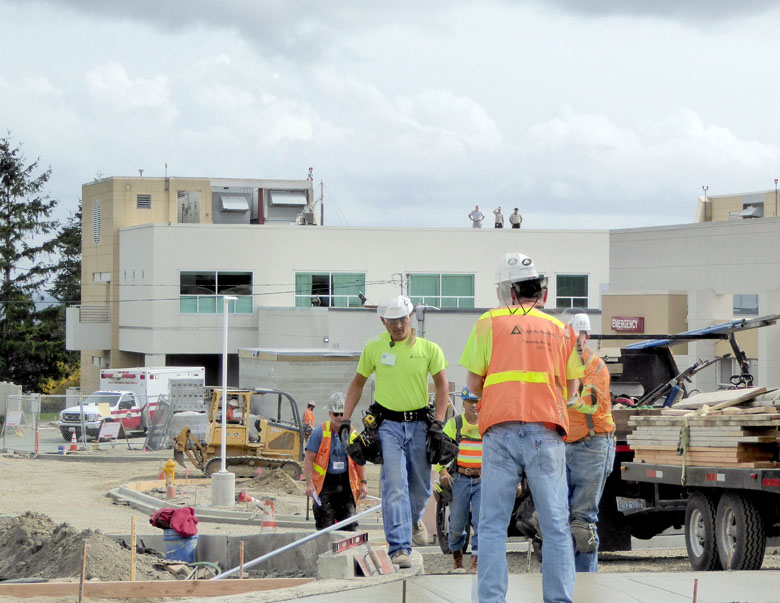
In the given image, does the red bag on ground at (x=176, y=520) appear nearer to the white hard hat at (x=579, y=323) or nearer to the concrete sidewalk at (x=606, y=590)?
the white hard hat at (x=579, y=323)

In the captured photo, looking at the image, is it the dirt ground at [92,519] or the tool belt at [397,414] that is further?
the dirt ground at [92,519]

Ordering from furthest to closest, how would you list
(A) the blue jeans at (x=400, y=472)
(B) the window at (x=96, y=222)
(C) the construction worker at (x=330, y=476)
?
1. (B) the window at (x=96, y=222)
2. (C) the construction worker at (x=330, y=476)
3. (A) the blue jeans at (x=400, y=472)

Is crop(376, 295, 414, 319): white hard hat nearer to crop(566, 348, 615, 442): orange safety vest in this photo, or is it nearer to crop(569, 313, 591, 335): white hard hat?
crop(566, 348, 615, 442): orange safety vest

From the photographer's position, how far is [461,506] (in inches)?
468

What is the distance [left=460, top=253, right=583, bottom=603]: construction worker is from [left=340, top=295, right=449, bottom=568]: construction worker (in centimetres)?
200

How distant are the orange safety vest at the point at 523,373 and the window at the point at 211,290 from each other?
176 ft

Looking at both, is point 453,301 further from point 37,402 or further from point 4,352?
point 4,352

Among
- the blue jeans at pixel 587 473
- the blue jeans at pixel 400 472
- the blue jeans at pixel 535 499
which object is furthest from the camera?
the blue jeans at pixel 587 473

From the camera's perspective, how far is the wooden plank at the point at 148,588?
11.0 m

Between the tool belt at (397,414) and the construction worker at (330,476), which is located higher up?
the tool belt at (397,414)

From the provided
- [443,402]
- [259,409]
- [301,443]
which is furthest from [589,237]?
[443,402]

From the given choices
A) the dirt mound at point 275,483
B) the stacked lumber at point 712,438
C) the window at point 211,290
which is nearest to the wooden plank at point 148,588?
the stacked lumber at point 712,438

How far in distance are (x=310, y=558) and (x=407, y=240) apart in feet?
160

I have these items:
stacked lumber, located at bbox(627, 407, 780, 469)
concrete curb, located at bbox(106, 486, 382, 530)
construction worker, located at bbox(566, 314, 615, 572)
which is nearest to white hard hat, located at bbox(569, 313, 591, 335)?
construction worker, located at bbox(566, 314, 615, 572)
